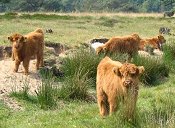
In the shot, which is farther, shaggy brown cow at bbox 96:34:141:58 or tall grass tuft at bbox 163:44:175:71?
tall grass tuft at bbox 163:44:175:71

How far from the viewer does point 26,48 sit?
44.4ft

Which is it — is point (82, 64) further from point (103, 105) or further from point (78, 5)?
point (78, 5)

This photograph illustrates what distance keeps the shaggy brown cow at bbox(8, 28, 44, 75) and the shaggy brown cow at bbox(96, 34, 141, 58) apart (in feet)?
6.98

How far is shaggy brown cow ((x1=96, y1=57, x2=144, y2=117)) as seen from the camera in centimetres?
792

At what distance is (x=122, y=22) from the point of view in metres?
32.8

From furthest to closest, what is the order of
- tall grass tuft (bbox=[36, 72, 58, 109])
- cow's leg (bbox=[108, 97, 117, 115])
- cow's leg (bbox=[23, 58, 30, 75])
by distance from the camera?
cow's leg (bbox=[23, 58, 30, 75]) → tall grass tuft (bbox=[36, 72, 58, 109]) → cow's leg (bbox=[108, 97, 117, 115])

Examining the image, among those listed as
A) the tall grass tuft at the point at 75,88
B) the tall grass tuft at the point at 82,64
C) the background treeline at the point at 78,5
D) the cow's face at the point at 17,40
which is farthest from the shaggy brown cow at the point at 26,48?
the background treeline at the point at 78,5

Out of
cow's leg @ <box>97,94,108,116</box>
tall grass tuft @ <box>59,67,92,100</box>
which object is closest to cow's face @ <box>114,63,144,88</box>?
cow's leg @ <box>97,94,108,116</box>

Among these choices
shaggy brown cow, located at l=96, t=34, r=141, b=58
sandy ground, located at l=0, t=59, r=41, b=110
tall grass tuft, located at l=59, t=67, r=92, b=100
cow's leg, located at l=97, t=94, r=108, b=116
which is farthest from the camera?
shaggy brown cow, located at l=96, t=34, r=141, b=58

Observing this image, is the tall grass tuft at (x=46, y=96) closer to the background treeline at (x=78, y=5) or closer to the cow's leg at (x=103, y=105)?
the cow's leg at (x=103, y=105)

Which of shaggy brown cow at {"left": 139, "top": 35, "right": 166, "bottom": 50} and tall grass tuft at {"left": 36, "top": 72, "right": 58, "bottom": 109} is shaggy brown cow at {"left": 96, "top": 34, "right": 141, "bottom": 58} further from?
tall grass tuft at {"left": 36, "top": 72, "right": 58, "bottom": 109}

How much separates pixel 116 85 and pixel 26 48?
18.4 ft

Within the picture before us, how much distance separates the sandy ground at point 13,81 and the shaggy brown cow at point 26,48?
24 cm

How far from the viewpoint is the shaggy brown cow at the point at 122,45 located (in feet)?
50.7
